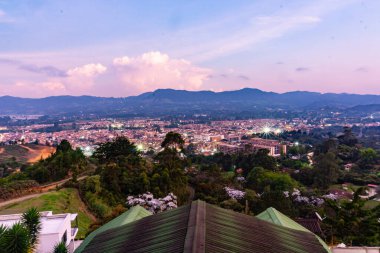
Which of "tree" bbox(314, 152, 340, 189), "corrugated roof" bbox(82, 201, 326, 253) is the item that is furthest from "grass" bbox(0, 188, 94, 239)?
"tree" bbox(314, 152, 340, 189)

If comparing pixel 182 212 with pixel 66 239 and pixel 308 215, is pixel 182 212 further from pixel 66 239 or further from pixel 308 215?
pixel 308 215

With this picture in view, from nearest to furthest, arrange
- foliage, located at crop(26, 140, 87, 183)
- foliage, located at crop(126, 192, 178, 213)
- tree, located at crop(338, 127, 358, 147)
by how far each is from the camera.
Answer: foliage, located at crop(126, 192, 178, 213), foliage, located at crop(26, 140, 87, 183), tree, located at crop(338, 127, 358, 147)

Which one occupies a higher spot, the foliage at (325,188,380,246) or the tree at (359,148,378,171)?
the foliage at (325,188,380,246)

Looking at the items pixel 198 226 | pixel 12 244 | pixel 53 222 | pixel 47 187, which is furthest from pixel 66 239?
pixel 47 187

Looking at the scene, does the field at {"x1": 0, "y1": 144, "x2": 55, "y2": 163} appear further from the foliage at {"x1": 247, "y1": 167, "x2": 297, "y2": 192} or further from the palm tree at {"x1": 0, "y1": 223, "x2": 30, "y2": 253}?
the palm tree at {"x1": 0, "y1": 223, "x2": 30, "y2": 253}

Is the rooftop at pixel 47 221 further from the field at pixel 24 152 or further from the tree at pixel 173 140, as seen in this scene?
the field at pixel 24 152

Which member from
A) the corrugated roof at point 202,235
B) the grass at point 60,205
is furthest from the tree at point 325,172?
the corrugated roof at point 202,235

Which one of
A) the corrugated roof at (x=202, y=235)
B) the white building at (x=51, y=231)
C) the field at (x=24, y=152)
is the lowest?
the field at (x=24, y=152)
